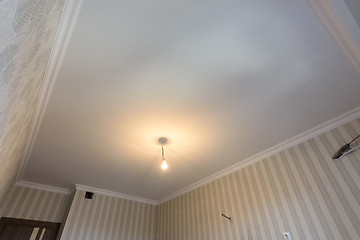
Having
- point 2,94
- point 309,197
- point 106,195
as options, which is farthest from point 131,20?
point 106,195

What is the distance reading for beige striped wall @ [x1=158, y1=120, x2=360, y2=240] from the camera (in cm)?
199

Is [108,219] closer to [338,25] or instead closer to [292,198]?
[292,198]

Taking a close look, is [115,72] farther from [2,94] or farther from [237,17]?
[2,94]

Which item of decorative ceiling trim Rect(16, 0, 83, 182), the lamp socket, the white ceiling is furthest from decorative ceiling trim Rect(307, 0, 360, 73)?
the lamp socket

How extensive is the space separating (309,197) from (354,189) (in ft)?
1.37

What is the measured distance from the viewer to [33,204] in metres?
3.36

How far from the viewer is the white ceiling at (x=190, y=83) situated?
1328 millimetres

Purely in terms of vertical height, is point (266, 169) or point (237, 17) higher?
point (237, 17)

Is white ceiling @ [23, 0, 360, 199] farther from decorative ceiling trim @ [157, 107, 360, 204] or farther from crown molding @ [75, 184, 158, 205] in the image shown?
crown molding @ [75, 184, 158, 205]

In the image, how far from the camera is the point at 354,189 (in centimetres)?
194

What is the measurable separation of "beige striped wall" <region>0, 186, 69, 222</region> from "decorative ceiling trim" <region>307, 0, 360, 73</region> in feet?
14.6

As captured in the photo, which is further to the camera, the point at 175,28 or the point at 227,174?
the point at 227,174

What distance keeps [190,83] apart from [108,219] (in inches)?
127

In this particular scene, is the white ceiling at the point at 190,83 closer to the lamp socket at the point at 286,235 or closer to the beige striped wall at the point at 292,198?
the beige striped wall at the point at 292,198
